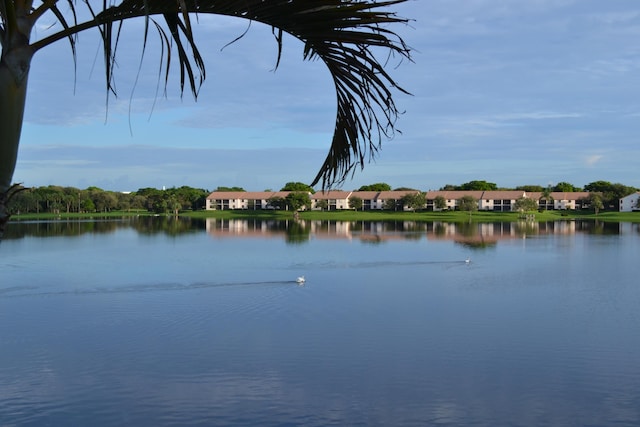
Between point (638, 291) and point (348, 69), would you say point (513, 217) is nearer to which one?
point (638, 291)

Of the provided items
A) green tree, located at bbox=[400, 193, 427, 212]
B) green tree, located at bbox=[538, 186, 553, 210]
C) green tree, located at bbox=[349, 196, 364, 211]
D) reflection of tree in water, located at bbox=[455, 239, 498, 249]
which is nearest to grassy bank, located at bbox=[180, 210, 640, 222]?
green tree, located at bbox=[400, 193, 427, 212]

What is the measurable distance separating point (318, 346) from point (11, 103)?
38.3 feet

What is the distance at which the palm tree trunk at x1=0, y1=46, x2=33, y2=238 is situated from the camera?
220 centimetres

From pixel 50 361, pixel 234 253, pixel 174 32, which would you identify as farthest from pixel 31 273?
pixel 174 32

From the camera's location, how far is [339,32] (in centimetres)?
274

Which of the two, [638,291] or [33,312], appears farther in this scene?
[638,291]

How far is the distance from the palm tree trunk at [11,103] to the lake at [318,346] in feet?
24.5

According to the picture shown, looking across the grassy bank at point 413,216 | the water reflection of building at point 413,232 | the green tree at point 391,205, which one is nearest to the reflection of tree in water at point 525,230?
the water reflection of building at point 413,232

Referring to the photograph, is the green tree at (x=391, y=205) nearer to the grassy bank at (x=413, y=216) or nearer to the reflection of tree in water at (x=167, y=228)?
the grassy bank at (x=413, y=216)

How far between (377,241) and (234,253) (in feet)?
45.6

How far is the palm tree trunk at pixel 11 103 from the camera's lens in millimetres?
2199

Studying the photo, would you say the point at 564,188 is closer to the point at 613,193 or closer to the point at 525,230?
the point at 613,193

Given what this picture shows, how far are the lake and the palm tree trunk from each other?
746cm

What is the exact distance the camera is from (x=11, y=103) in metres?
2.21
